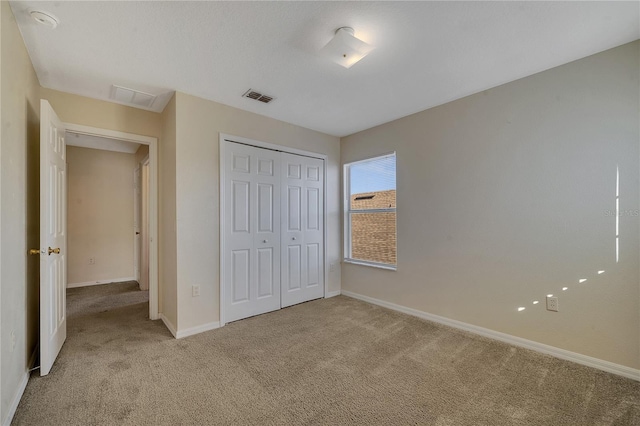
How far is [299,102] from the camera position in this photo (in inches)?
118

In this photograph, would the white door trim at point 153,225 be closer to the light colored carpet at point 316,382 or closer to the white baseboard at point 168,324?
the white baseboard at point 168,324

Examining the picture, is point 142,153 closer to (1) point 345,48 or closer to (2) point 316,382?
(1) point 345,48

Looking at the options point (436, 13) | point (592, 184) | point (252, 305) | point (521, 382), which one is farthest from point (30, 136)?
point (592, 184)

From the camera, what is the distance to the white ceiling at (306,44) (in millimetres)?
1673

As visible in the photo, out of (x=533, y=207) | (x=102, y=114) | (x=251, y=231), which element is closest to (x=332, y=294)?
(x=251, y=231)

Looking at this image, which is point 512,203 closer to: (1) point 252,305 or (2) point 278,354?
(2) point 278,354

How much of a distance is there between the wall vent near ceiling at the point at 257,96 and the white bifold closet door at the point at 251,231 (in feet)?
1.86

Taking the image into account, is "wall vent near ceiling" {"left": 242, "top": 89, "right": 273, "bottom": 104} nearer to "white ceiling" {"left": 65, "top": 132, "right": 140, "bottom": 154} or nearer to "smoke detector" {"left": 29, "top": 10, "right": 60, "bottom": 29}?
"smoke detector" {"left": 29, "top": 10, "right": 60, "bottom": 29}

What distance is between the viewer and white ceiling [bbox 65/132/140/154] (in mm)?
4327

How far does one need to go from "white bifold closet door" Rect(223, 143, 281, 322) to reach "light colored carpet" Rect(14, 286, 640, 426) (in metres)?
0.46

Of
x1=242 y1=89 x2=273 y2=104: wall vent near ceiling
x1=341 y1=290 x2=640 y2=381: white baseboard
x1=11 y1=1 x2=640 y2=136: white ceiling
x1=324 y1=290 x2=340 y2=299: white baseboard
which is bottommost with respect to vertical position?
x1=324 y1=290 x2=340 y2=299: white baseboard

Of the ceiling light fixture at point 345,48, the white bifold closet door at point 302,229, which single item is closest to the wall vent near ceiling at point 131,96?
the white bifold closet door at point 302,229

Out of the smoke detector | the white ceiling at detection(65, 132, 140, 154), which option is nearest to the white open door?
the smoke detector

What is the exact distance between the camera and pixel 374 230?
151 inches
